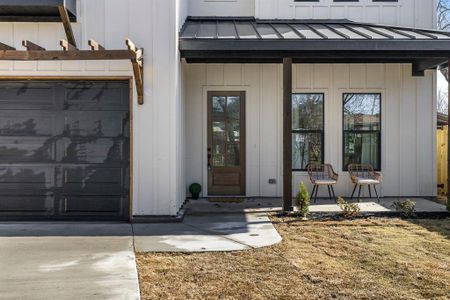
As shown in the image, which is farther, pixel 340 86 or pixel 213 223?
pixel 340 86

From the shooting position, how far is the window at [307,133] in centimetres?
1028

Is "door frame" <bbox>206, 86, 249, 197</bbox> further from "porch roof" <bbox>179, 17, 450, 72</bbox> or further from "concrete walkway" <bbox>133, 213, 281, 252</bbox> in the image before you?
"concrete walkway" <bbox>133, 213, 281, 252</bbox>

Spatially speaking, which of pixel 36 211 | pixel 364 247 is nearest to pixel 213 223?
pixel 364 247

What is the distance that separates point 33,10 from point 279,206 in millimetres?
5806

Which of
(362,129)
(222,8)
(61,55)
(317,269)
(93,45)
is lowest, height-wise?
(317,269)

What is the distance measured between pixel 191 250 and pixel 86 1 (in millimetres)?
4664

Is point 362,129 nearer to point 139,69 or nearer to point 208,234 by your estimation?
point 208,234

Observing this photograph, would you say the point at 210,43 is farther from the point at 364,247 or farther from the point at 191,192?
the point at 364,247

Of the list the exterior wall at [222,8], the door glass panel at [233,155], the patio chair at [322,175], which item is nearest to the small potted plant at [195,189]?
the door glass panel at [233,155]

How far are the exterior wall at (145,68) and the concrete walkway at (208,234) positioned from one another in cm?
59

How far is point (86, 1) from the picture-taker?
7.54 m

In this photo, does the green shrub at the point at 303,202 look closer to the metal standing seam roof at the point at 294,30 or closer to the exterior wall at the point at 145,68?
the exterior wall at the point at 145,68

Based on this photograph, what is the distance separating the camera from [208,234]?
6.67m

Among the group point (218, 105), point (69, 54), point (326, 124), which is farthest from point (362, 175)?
point (69, 54)
